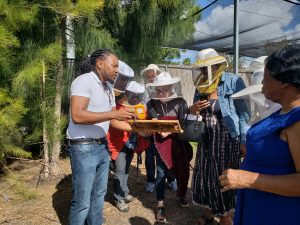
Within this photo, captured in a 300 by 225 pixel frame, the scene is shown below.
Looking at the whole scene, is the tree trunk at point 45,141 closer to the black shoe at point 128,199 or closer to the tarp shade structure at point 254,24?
the black shoe at point 128,199

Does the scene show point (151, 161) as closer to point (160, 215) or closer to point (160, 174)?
point (160, 174)

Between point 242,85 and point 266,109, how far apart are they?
0.63 metres

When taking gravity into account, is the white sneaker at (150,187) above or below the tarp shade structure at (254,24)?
below

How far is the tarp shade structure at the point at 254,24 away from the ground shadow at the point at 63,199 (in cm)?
386

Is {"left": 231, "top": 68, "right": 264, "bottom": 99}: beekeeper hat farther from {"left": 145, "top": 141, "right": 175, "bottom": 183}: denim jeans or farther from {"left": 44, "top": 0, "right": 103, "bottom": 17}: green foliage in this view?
{"left": 44, "top": 0, "right": 103, "bottom": 17}: green foliage

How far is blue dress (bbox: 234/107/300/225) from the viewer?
4.99 ft

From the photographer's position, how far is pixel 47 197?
13.9 ft

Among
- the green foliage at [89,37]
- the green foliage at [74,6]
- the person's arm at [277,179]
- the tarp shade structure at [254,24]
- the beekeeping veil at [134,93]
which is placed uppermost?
the tarp shade structure at [254,24]

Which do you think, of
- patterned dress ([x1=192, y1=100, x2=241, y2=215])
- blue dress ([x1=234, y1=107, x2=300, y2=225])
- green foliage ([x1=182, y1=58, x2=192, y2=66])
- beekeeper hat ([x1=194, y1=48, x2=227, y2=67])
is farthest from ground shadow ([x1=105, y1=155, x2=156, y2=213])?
green foliage ([x1=182, y1=58, x2=192, y2=66])

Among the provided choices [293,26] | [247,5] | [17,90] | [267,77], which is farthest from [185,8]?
[267,77]

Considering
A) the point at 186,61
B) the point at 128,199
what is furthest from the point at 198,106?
the point at 186,61

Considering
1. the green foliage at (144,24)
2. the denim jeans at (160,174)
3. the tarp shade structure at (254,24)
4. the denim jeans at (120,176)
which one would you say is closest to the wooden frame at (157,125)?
the denim jeans at (160,174)

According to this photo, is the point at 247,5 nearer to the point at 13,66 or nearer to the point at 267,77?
the point at 13,66

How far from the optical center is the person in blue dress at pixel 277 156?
1488mm
